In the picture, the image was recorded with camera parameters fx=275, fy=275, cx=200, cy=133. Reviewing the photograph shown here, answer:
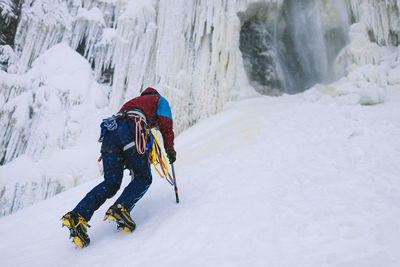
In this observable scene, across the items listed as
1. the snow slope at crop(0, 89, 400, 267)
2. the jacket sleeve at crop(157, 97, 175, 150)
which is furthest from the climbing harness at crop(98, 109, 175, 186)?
the snow slope at crop(0, 89, 400, 267)

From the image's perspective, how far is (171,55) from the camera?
9.17 meters

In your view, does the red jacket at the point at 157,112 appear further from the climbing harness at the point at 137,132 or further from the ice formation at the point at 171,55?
the ice formation at the point at 171,55

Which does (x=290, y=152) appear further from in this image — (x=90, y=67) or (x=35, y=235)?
(x=90, y=67)

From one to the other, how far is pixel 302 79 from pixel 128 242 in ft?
32.0

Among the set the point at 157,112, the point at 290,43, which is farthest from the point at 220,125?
the point at 290,43

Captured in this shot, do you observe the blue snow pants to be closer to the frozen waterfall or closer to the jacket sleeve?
the jacket sleeve

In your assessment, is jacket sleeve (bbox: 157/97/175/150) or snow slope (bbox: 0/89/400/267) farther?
jacket sleeve (bbox: 157/97/175/150)

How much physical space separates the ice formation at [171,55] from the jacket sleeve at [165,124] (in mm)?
5580

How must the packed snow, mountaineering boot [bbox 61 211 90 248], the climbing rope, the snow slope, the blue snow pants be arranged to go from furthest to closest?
1. the climbing rope
2. the blue snow pants
3. mountaineering boot [bbox 61 211 90 248]
4. the packed snow
5. the snow slope

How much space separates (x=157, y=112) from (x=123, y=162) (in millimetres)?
617

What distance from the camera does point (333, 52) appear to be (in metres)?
9.36

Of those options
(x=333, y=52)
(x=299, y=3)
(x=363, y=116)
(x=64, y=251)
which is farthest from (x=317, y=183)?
(x=299, y=3)

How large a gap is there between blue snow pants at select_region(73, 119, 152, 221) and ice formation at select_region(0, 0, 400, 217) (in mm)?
6024

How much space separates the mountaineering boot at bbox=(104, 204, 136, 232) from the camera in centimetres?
221
